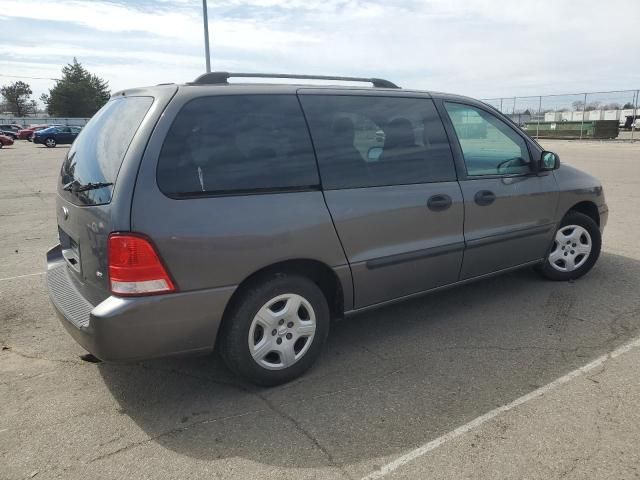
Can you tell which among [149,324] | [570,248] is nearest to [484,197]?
[570,248]

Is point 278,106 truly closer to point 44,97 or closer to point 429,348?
point 429,348

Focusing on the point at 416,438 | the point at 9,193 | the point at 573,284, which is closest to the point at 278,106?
the point at 416,438

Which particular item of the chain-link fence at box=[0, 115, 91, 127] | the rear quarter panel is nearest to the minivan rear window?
the rear quarter panel

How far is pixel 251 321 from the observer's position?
292cm

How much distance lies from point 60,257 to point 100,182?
1.11 meters

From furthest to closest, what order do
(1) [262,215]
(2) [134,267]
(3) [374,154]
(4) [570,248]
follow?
(4) [570,248] < (3) [374,154] < (1) [262,215] < (2) [134,267]

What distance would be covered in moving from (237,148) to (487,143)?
2.27 meters

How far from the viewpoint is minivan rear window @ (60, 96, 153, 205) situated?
2.78 meters

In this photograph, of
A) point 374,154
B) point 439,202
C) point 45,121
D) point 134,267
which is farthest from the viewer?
point 45,121

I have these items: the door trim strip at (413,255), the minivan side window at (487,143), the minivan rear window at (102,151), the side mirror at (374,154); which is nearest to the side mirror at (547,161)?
the minivan side window at (487,143)

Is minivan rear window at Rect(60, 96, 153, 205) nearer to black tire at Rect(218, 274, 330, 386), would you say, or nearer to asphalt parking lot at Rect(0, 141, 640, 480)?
black tire at Rect(218, 274, 330, 386)

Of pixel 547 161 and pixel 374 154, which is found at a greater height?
pixel 374 154

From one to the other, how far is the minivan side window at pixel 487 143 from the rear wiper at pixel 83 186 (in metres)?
2.52

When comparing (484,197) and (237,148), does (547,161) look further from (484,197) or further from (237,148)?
(237,148)
